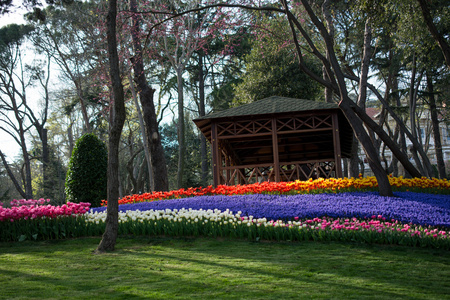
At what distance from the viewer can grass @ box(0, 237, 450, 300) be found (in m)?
4.13

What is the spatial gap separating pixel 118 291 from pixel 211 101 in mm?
26569

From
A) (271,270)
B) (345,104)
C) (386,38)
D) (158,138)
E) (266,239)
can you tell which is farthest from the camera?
(386,38)

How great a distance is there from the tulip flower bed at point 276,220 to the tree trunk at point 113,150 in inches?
47.2

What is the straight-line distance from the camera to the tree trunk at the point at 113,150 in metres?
6.19

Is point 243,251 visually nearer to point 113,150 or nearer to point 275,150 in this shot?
point 113,150

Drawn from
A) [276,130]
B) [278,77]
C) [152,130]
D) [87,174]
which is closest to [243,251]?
[276,130]

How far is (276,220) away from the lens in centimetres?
770

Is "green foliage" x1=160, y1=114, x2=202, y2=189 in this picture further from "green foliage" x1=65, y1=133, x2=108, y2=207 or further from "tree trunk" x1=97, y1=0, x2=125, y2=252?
"tree trunk" x1=97, y1=0, x2=125, y2=252

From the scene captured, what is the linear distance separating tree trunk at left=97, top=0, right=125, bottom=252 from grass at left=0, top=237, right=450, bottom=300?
30 cm

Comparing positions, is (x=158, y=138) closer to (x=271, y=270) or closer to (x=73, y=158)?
(x=73, y=158)

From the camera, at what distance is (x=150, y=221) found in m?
7.48

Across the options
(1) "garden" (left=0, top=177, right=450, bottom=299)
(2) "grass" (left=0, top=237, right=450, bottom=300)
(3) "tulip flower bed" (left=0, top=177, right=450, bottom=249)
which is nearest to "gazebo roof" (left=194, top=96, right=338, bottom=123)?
(1) "garden" (left=0, top=177, right=450, bottom=299)

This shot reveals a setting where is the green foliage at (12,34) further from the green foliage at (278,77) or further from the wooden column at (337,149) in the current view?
the wooden column at (337,149)

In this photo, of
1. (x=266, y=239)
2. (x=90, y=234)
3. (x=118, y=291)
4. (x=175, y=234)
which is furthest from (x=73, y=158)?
(x=118, y=291)
